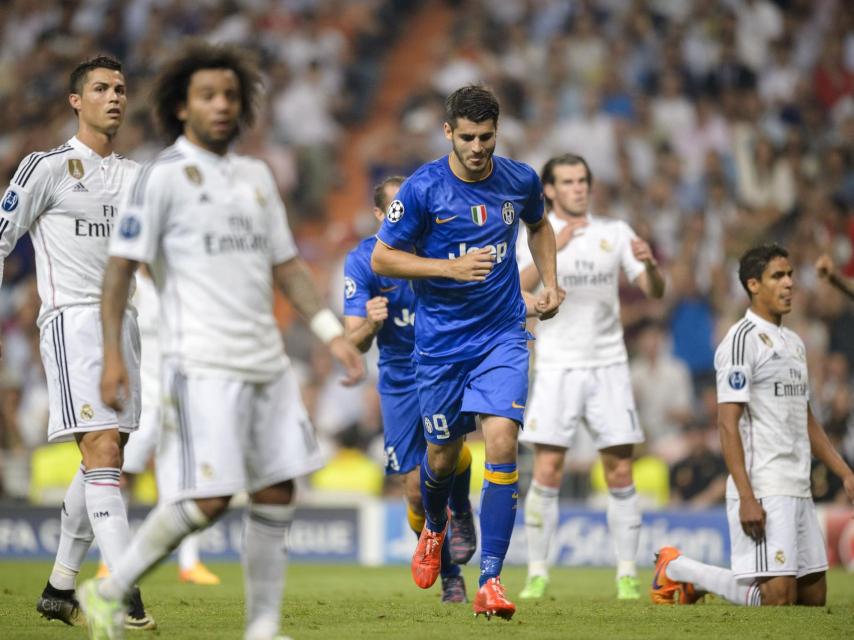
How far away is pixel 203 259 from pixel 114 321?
18.9 inches

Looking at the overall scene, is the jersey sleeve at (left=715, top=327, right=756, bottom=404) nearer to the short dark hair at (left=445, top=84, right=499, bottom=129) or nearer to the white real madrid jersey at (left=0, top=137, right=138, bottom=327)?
the short dark hair at (left=445, top=84, right=499, bottom=129)

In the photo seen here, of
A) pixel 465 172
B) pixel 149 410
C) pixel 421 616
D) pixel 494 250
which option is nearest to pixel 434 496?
pixel 421 616

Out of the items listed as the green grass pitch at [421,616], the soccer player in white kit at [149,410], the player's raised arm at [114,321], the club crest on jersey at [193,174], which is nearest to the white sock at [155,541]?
the player's raised arm at [114,321]

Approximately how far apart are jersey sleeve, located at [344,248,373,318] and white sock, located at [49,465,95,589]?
2430 mm

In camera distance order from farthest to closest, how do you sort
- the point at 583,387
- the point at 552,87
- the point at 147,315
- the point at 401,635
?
the point at 552,87 < the point at 147,315 < the point at 583,387 < the point at 401,635

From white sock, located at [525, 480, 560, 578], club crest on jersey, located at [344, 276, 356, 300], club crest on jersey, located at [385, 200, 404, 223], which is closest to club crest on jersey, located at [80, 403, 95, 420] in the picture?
club crest on jersey, located at [385, 200, 404, 223]

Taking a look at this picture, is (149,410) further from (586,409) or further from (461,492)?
(586,409)

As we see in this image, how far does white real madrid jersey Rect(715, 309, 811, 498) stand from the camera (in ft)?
29.5

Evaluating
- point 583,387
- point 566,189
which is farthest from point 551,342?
point 566,189

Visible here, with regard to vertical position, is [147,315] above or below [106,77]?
below

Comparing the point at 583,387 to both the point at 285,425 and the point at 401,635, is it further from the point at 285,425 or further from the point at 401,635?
the point at 285,425

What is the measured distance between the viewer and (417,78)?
73.6 feet

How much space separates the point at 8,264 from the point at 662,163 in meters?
9.23

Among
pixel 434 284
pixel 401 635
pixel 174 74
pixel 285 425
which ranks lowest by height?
pixel 401 635
